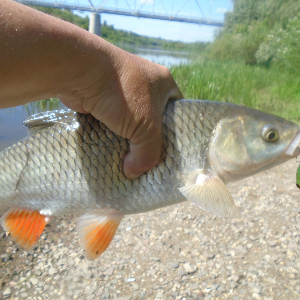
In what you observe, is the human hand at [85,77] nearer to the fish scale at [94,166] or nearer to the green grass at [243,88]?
the fish scale at [94,166]

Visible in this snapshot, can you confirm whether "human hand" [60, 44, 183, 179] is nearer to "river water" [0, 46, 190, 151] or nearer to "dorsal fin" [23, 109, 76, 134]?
"dorsal fin" [23, 109, 76, 134]

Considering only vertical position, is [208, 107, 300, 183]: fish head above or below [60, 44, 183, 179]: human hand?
below

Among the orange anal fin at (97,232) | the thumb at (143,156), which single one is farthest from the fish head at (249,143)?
the orange anal fin at (97,232)

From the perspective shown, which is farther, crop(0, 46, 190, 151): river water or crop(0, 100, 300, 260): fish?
crop(0, 46, 190, 151): river water

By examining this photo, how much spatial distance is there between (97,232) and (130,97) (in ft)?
2.74

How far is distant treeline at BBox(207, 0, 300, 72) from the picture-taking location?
12625 millimetres

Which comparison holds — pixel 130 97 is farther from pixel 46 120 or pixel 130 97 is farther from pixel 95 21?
pixel 95 21

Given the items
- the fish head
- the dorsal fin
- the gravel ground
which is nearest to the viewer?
the fish head

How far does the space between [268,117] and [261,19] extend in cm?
1877

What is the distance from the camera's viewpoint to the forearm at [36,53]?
927mm

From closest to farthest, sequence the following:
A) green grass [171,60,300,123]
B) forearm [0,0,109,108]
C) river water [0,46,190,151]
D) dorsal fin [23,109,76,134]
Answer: forearm [0,0,109,108], dorsal fin [23,109,76,134], green grass [171,60,300,123], river water [0,46,190,151]

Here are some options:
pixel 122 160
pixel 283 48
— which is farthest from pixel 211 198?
pixel 283 48

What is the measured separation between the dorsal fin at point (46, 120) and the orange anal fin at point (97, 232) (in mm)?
582

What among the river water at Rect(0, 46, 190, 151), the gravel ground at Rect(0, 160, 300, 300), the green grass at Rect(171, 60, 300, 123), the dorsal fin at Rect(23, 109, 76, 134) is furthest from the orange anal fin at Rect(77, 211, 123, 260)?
the river water at Rect(0, 46, 190, 151)
